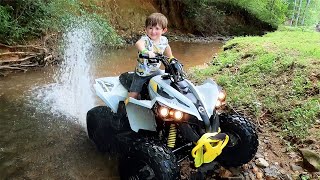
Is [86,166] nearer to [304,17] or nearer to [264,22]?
[264,22]

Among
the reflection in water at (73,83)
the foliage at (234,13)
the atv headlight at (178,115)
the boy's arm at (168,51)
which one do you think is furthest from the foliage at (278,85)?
the foliage at (234,13)

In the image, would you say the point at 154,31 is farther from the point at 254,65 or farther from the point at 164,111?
the point at 254,65

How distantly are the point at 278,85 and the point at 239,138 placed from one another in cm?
230

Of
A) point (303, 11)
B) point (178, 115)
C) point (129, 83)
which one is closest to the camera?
point (178, 115)

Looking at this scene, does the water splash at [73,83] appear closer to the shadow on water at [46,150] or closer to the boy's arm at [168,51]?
Answer: the shadow on water at [46,150]

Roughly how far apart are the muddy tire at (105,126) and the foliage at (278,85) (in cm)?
195

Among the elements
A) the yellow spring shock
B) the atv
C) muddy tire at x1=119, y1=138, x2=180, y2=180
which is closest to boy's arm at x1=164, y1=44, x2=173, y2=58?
the atv

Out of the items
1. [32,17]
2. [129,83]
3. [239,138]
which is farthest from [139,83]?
[32,17]

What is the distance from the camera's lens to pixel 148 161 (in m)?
2.86

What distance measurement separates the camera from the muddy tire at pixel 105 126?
379 cm

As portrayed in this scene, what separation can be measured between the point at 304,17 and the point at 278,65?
1270 inches

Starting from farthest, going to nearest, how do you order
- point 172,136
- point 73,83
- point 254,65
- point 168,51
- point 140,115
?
point 73,83 < point 254,65 < point 168,51 < point 140,115 < point 172,136

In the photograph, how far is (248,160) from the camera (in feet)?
11.2

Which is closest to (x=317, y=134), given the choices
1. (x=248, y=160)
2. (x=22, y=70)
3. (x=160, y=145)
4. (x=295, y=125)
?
(x=295, y=125)
